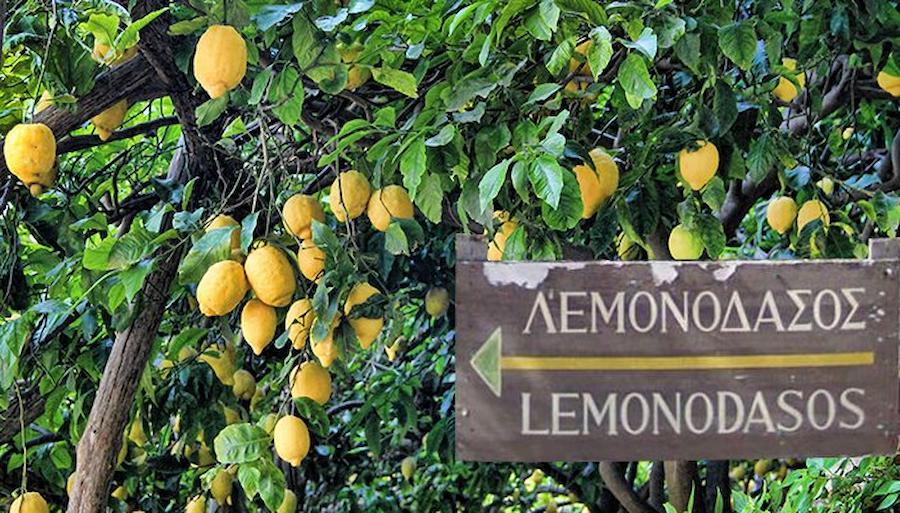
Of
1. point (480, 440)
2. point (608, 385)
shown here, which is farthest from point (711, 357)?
point (480, 440)

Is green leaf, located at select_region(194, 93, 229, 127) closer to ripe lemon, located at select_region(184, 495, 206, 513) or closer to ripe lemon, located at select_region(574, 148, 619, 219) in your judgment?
ripe lemon, located at select_region(574, 148, 619, 219)

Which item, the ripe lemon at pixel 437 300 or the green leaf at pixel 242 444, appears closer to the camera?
the green leaf at pixel 242 444

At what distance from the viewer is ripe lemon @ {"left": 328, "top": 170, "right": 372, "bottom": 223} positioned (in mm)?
2107

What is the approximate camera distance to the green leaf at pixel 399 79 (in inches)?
76.0

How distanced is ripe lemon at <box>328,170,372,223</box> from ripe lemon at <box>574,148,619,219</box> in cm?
42

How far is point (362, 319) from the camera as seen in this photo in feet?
6.94

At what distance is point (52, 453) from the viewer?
3117 mm

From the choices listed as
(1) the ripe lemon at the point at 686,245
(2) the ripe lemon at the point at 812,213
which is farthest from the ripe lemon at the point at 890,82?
(1) the ripe lemon at the point at 686,245

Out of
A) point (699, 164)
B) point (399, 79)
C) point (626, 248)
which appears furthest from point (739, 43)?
point (626, 248)

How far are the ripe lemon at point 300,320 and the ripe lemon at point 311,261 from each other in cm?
6

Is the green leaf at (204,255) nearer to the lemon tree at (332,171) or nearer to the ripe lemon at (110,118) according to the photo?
the lemon tree at (332,171)

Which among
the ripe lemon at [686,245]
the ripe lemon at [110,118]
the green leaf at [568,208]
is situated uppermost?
the green leaf at [568,208]

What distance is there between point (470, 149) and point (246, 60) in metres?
0.39

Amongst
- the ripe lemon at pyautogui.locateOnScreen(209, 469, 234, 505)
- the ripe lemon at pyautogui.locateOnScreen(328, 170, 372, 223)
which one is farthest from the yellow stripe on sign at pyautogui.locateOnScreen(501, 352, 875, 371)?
the ripe lemon at pyautogui.locateOnScreen(209, 469, 234, 505)
